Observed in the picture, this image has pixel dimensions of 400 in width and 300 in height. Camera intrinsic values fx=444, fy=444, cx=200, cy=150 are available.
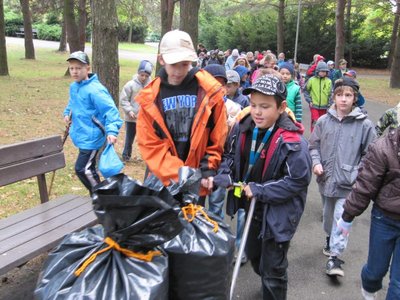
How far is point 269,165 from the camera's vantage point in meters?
3.07

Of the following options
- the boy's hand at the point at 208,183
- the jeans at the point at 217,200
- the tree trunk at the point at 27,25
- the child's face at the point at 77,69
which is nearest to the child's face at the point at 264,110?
the boy's hand at the point at 208,183

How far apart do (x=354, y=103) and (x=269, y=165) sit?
5.74ft

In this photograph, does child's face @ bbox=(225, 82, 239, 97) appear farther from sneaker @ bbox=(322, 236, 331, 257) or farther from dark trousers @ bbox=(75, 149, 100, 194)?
sneaker @ bbox=(322, 236, 331, 257)

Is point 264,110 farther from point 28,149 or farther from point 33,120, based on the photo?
point 33,120

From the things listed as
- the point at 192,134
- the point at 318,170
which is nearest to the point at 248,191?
the point at 192,134

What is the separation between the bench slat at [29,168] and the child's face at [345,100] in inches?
112

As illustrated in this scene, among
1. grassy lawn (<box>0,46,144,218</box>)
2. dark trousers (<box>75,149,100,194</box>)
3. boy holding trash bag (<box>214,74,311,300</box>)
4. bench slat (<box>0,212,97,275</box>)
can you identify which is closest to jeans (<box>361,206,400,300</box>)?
boy holding trash bag (<box>214,74,311,300</box>)

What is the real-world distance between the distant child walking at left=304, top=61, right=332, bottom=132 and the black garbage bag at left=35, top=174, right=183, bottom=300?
Result: 7.66m

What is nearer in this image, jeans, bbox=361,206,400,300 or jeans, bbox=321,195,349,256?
jeans, bbox=361,206,400,300

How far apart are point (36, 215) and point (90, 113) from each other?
1352 mm

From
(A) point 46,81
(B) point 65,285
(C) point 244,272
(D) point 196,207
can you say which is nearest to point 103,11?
(C) point 244,272

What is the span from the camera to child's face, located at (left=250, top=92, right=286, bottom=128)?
301cm

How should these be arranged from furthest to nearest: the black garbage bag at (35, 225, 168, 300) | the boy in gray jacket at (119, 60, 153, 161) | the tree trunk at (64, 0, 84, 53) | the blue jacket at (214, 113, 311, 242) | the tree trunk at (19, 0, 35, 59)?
1. the tree trunk at (19, 0, 35, 59)
2. the tree trunk at (64, 0, 84, 53)
3. the boy in gray jacket at (119, 60, 153, 161)
4. the blue jacket at (214, 113, 311, 242)
5. the black garbage bag at (35, 225, 168, 300)

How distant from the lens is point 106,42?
6.72 meters
